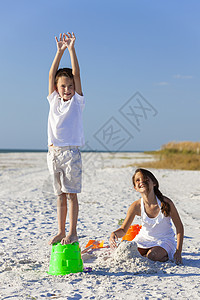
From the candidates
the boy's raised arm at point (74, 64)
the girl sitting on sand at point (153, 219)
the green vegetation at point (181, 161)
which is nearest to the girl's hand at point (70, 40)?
the boy's raised arm at point (74, 64)

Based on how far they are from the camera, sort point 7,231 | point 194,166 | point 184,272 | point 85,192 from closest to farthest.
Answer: point 184,272 → point 7,231 → point 85,192 → point 194,166

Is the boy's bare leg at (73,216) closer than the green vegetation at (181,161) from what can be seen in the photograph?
Yes

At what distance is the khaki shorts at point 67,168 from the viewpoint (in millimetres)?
3445

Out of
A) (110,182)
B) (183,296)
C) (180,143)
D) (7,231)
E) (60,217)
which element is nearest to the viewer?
(183,296)

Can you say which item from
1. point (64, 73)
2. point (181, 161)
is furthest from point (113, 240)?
point (181, 161)

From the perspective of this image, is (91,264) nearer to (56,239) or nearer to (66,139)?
(56,239)

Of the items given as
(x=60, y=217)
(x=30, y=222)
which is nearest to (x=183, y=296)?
(x=60, y=217)

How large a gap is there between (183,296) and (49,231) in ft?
8.66

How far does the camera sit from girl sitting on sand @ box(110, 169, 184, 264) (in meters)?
3.47

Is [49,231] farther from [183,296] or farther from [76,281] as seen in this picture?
[183,296]

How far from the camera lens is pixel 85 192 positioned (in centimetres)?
872

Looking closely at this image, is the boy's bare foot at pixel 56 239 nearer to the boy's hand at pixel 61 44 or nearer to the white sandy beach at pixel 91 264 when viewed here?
the white sandy beach at pixel 91 264

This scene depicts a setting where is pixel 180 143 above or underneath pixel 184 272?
above

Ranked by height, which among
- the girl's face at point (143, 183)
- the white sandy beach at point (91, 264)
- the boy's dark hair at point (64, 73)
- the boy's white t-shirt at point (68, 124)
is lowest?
the white sandy beach at point (91, 264)
